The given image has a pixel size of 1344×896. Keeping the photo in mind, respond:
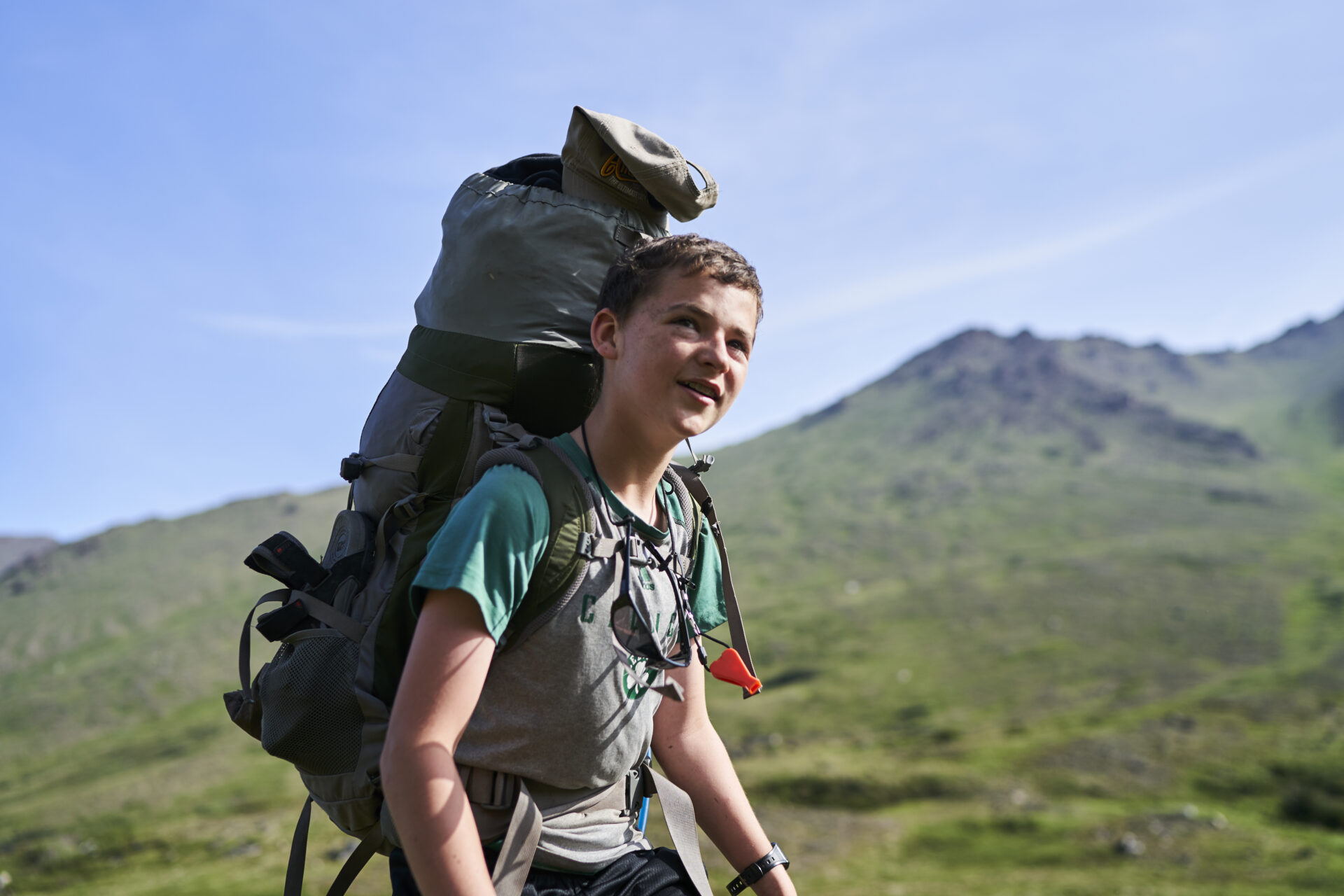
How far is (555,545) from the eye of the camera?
3.14 meters

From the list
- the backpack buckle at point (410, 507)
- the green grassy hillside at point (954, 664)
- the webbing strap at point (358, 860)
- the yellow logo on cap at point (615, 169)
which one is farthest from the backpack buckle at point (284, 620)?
the green grassy hillside at point (954, 664)

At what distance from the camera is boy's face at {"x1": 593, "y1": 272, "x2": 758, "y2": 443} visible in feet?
11.4

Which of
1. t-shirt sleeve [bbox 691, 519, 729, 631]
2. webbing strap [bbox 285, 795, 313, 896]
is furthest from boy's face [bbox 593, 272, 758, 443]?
webbing strap [bbox 285, 795, 313, 896]

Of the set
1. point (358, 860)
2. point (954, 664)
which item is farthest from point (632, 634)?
point (954, 664)

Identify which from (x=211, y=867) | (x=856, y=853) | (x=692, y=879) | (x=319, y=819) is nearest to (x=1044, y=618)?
(x=856, y=853)

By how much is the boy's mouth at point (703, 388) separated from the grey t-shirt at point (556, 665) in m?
0.43

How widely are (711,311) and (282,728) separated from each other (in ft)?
6.97

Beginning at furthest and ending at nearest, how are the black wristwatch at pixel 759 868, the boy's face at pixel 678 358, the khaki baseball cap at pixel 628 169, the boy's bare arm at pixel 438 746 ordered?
the khaki baseball cap at pixel 628 169, the black wristwatch at pixel 759 868, the boy's face at pixel 678 358, the boy's bare arm at pixel 438 746

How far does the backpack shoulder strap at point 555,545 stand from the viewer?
3.15m

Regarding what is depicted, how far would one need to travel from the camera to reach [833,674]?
82000 mm

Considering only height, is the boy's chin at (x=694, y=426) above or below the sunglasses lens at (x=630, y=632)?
above

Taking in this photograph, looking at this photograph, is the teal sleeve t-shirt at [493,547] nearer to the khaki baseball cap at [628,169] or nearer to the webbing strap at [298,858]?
the webbing strap at [298,858]

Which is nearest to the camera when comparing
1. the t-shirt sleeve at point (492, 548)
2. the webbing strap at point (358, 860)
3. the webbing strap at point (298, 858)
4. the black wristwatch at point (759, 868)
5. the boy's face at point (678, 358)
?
the t-shirt sleeve at point (492, 548)

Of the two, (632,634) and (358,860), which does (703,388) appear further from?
(358,860)
